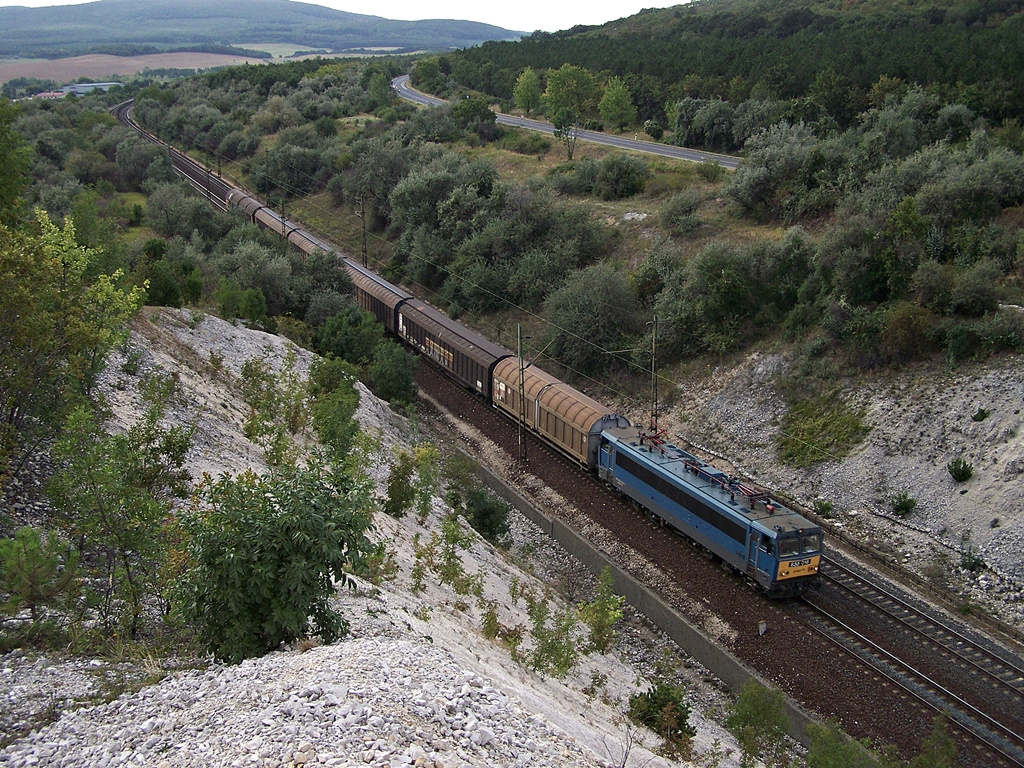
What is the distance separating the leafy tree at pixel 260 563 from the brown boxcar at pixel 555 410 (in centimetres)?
1792

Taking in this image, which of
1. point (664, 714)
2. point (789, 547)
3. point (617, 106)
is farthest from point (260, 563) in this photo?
point (617, 106)

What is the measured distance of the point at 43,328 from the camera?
13781 mm

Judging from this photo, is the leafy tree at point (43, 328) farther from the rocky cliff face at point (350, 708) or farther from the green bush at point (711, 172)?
the green bush at point (711, 172)

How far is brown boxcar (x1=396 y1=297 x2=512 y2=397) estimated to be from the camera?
36062 mm

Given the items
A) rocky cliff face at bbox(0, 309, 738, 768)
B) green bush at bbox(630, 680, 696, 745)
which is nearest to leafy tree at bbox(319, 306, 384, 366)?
rocky cliff face at bbox(0, 309, 738, 768)

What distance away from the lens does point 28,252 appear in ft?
45.8

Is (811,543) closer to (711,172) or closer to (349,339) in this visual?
(349,339)

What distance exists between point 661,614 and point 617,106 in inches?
2259

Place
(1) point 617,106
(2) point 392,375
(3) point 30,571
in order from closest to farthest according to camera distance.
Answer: (3) point 30,571, (2) point 392,375, (1) point 617,106

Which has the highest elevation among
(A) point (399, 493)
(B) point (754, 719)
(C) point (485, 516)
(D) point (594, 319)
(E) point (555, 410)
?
(D) point (594, 319)

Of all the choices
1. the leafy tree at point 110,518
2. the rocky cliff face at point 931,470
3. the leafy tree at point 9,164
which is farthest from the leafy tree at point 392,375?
the leafy tree at point 110,518

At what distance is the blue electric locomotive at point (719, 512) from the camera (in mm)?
21562

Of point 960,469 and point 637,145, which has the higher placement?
point 637,145

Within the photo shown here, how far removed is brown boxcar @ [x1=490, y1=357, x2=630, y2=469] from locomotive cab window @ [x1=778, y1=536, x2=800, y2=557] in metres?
8.90
